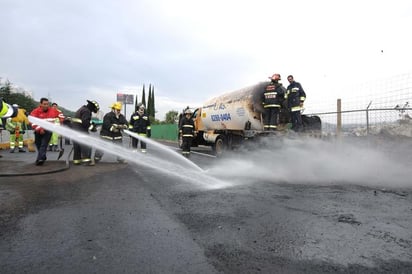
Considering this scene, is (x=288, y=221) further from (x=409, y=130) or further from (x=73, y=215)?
(x=409, y=130)

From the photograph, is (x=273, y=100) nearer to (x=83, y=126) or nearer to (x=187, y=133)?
(x=187, y=133)

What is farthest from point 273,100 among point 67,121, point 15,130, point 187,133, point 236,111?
point 15,130

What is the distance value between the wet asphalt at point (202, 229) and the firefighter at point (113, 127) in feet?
12.2

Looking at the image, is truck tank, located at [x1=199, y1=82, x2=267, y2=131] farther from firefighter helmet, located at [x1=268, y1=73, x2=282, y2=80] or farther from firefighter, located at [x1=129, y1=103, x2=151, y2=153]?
firefighter, located at [x1=129, y1=103, x2=151, y2=153]

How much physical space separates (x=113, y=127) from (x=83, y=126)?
949 mm

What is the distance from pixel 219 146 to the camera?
42.9 ft

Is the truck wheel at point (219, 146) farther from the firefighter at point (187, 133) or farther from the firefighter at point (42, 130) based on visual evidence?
the firefighter at point (42, 130)

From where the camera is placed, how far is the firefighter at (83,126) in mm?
8602

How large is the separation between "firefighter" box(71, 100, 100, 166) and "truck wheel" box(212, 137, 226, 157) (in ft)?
18.3

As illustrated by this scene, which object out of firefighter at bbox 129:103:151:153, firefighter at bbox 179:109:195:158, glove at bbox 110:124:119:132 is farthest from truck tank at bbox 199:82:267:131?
glove at bbox 110:124:119:132

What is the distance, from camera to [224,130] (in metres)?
12.8

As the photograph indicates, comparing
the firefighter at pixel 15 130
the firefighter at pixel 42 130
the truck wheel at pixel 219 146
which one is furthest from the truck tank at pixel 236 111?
the firefighter at pixel 15 130

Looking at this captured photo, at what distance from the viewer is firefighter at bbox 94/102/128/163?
30.8 feet

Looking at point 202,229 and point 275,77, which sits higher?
point 275,77
